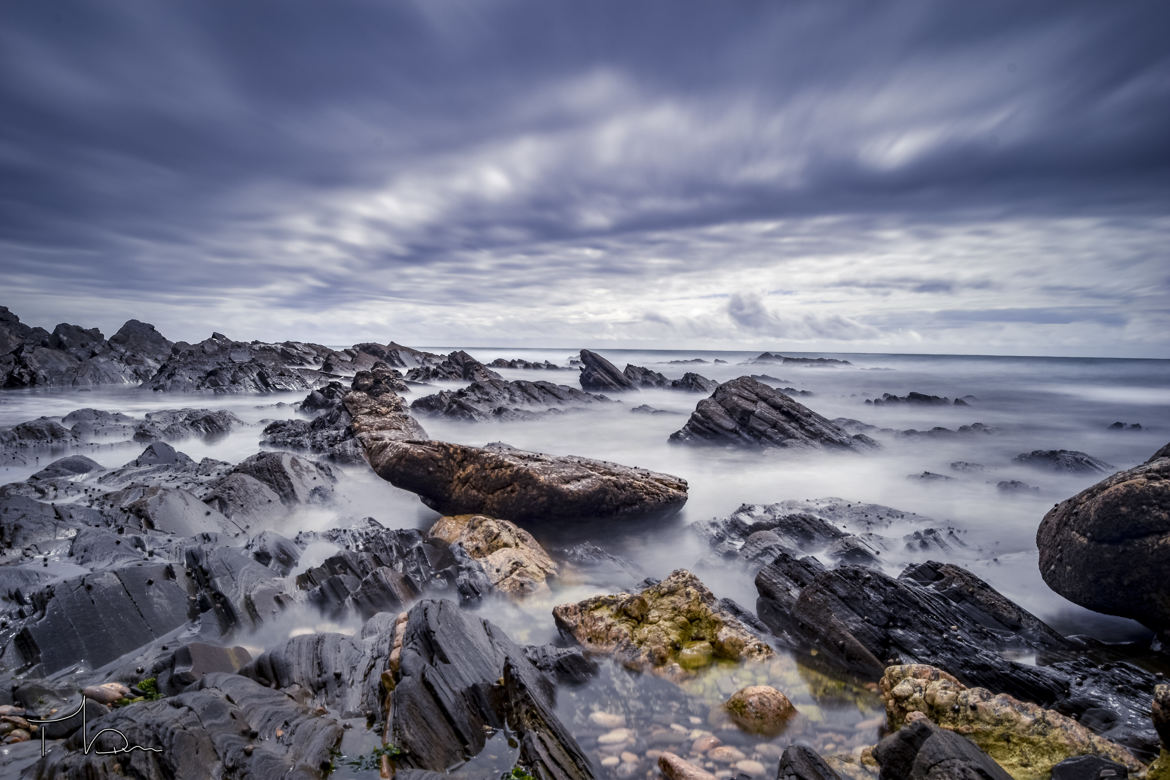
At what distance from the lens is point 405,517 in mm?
12570

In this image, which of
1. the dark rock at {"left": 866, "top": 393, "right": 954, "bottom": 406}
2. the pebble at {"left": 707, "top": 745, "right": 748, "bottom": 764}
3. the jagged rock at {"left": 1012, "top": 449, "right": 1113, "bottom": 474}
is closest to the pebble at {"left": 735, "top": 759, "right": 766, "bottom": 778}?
the pebble at {"left": 707, "top": 745, "right": 748, "bottom": 764}

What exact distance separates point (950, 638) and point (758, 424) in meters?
14.6

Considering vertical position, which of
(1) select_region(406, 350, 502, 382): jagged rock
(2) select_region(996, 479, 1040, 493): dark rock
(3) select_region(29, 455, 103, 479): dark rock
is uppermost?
(1) select_region(406, 350, 502, 382): jagged rock

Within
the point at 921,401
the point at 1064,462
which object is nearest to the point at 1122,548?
the point at 1064,462

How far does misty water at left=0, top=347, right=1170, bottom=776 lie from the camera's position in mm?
5477

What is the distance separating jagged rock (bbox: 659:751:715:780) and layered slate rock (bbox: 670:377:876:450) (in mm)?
16493

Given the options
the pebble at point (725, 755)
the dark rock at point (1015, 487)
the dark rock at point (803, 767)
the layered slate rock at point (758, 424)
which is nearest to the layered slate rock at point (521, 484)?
the pebble at point (725, 755)

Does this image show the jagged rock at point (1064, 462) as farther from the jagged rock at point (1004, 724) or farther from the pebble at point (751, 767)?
the pebble at point (751, 767)

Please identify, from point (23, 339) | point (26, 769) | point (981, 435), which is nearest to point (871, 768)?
point (26, 769)

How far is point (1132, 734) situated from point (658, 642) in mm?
4305

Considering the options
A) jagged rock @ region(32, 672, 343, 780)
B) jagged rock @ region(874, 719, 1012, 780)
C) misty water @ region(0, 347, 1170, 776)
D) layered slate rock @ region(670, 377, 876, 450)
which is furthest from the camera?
layered slate rock @ region(670, 377, 876, 450)

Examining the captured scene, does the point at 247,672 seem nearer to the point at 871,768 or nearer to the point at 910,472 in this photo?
the point at 871,768

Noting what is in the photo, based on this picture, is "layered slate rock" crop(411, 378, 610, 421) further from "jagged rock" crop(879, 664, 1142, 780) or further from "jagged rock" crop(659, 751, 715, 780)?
"jagged rock" crop(879, 664, 1142, 780)

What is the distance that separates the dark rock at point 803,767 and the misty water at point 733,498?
0.72m
